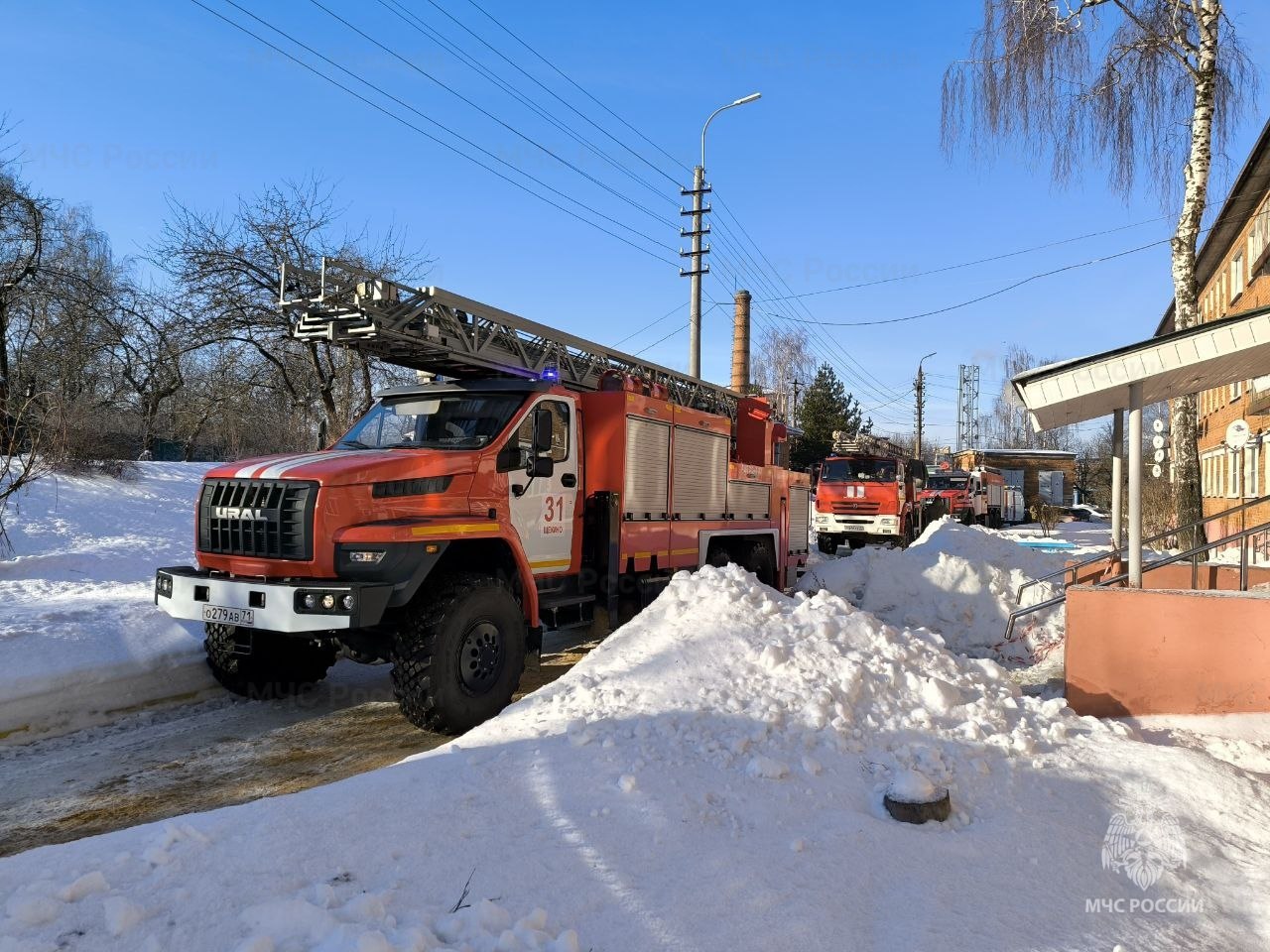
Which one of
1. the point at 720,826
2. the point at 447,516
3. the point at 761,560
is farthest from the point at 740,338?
the point at 720,826

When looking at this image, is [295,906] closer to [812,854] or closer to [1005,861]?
[812,854]

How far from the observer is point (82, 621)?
705cm

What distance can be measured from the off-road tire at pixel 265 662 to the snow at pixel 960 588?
21.4 ft

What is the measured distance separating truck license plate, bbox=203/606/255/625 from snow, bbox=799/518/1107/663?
7.08m

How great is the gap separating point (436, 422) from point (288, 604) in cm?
210

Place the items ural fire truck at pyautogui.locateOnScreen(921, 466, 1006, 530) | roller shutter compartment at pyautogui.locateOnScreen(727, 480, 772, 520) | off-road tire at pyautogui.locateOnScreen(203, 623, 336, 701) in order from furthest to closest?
ural fire truck at pyautogui.locateOnScreen(921, 466, 1006, 530)
roller shutter compartment at pyautogui.locateOnScreen(727, 480, 772, 520)
off-road tire at pyautogui.locateOnScreen(203, 623, 336, 701)

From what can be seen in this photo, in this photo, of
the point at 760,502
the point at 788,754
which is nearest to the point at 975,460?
the point at 760,502

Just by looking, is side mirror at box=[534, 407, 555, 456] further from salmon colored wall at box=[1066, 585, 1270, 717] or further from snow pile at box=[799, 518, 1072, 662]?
snow pile at box=[799, 518, 1072, 662]

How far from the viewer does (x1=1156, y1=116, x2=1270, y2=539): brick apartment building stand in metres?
19.0

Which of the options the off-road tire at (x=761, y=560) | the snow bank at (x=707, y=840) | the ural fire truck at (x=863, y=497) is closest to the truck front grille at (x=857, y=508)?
the ural fire truck at (x=863, y=497)

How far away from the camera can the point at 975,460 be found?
43.4 metres

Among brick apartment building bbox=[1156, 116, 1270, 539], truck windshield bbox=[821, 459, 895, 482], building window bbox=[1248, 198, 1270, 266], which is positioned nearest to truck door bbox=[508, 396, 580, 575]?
brick apartment building bbox=[1156, 116, 1270, 539]

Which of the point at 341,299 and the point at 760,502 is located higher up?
the point at 341,299

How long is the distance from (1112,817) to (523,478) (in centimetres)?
448
